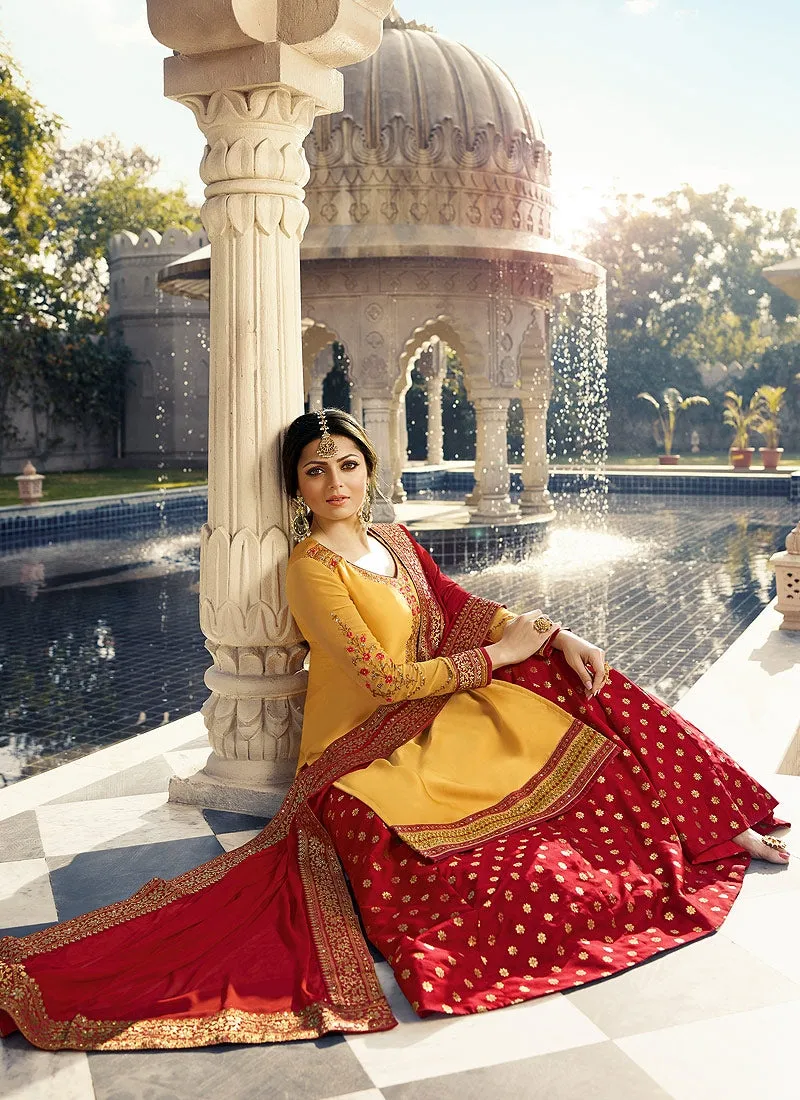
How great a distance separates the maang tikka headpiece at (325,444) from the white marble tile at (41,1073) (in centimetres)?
129

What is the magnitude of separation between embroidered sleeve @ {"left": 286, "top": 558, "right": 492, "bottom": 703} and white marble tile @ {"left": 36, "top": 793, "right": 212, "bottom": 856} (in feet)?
1.81

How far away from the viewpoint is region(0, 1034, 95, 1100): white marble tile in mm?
1590

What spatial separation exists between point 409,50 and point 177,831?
8.50 metres

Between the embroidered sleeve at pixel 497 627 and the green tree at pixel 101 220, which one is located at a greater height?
the green tree at pixel 101 220

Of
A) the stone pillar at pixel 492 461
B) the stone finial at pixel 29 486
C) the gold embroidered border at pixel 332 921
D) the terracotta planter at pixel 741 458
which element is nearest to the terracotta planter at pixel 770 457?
the terracotta planter at pixel 741 458

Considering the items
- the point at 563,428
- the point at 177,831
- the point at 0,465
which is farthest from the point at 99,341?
the point at 177,831

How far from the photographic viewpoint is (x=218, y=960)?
1.87 metres

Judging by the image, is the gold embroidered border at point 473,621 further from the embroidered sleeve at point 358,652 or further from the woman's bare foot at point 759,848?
the woman's bare foot at point 759,848

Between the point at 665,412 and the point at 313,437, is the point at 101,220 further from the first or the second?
the point at 313,437

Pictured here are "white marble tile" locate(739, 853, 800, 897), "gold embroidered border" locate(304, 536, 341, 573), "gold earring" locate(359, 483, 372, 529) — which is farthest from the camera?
"gold earring" locate(359, 483, 372, 529)

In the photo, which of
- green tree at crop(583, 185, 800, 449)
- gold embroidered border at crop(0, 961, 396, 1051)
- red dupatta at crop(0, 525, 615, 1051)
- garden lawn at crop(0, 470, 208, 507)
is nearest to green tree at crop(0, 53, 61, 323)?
garden lawn at crop(0, 470, 208, 507)

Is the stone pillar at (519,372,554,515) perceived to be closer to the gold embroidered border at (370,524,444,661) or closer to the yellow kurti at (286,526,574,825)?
the gold embroidered border at (370,524,444,661)

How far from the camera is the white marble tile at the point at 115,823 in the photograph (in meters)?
2.52

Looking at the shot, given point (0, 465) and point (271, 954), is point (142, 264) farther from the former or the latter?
point (271, 954)
